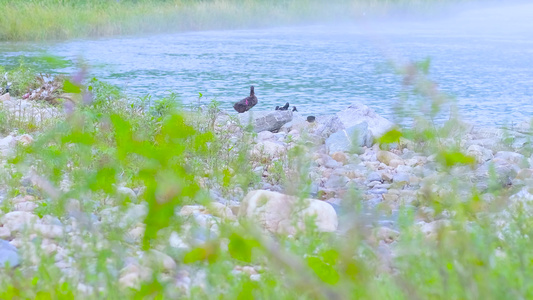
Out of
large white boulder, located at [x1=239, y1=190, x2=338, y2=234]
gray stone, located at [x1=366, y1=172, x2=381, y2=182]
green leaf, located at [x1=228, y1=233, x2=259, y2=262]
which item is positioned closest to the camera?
green leaf, located at [x1=228, y1=233, x2=259, y2=262]

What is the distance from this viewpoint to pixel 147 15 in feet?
76.3

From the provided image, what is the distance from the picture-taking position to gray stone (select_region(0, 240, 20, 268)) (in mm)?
2816

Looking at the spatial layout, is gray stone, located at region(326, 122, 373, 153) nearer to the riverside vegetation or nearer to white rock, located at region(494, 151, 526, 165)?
white rock, located at region(494, 151, 526, 165)

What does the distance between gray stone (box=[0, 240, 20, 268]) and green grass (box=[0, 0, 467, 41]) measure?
631 inches

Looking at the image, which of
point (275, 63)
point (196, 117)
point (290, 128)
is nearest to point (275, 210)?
point (196, 117)

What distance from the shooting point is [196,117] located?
660cm

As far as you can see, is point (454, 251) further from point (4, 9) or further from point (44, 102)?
point (4, 9)

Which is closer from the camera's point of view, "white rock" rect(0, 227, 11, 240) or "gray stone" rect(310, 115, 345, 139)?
"white rock" rect(0, 227, 11, 240)

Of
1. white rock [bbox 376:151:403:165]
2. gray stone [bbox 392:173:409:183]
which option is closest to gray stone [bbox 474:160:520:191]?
gray stone [bbox 392:173:409:183]

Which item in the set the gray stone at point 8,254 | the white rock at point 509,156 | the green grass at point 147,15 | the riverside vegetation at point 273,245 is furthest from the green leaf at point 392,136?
the green grass at point 147,15

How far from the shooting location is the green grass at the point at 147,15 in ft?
65.9

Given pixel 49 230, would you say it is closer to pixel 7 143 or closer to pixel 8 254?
pixel 8 254

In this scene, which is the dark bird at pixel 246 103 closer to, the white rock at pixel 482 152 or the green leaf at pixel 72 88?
the white rock at pixel 482 152

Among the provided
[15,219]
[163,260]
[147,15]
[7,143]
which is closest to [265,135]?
[7,143]
